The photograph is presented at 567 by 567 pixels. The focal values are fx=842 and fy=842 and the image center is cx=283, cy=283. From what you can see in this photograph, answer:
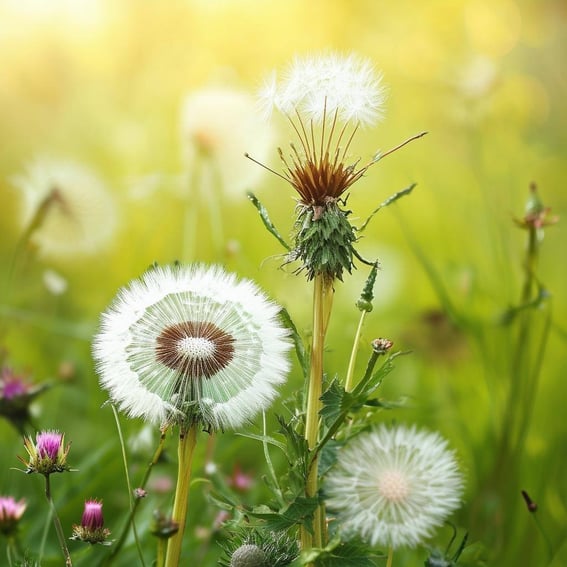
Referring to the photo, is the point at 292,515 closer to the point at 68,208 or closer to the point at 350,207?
the point at 68,208

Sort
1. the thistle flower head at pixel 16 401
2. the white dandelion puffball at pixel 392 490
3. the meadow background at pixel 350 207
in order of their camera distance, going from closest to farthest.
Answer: the white dandelion puffball at pixel 392 490
the thistle flower head at pixel 16 401
the meadow background at pixel 350 207

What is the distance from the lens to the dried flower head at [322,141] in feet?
1.92

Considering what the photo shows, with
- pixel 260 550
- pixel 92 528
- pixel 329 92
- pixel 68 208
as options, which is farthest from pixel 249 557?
pixel 68 208

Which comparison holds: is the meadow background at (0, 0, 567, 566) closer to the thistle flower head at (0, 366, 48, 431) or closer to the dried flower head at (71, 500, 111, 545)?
the thistle flower head at (0, 366, 48, 431)

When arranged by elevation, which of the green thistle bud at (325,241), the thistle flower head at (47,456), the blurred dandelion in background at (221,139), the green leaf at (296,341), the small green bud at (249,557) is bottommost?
the small green bud at (249,557)

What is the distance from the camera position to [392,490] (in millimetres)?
746

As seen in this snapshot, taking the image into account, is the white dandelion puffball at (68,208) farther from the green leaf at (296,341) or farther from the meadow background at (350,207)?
the green leaf at (296,341)

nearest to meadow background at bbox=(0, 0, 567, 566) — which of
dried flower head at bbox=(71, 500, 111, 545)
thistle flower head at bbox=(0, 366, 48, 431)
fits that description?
thistle flower head at bbox=(0, 366, 48, 431)

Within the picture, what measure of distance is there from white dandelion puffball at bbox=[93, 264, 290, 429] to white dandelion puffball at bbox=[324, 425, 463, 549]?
0.16 metres

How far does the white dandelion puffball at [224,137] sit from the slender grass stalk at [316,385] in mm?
918

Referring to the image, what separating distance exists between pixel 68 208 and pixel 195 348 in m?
0.94

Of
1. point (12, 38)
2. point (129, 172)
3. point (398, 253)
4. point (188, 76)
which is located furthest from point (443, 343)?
point (12, 38)

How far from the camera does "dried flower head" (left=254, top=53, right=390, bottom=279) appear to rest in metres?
0.58

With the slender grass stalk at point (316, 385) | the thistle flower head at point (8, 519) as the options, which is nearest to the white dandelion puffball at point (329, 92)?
the slender grass stalk at point (316, 385)
